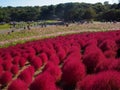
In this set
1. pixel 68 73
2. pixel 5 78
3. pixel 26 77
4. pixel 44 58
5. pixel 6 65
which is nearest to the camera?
pixel 68 73

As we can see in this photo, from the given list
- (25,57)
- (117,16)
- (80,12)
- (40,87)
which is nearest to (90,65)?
(40,87)

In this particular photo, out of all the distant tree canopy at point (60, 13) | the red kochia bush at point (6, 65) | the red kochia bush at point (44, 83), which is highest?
the red kochia bush at point (44, 83)

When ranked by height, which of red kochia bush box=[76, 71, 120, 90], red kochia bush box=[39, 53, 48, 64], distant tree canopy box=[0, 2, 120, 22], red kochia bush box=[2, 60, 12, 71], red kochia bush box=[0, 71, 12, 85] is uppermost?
red kochia bush box=[76, 71, 120, 90]

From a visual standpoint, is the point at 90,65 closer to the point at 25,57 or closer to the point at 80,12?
the point at 25,57

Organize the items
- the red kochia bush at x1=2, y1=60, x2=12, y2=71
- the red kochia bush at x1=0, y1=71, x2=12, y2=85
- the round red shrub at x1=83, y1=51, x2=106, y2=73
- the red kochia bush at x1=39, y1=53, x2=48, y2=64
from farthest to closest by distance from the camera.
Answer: the red kochia bush at x1=39, y1=53, x2=48, y2=64 → the red kochia bush at x1=2, y1=60, x2=12, y2=71 → the red kochia bush at x1=0, y1=71, x2=12, y2=85 → the round red shrub at x1=83, y1=51, x2=106, y2=73

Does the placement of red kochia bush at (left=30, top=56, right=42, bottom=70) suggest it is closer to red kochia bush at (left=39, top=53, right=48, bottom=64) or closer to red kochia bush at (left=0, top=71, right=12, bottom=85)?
red kochia bush at (left=39, top=53, right=48, bottom=64)

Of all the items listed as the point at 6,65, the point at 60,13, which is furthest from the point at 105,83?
the point at 60,13

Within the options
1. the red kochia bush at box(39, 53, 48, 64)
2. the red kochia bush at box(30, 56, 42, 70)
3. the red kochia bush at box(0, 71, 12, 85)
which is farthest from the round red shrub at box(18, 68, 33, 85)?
the red kochia bush at box(39, 53, 48, 64)

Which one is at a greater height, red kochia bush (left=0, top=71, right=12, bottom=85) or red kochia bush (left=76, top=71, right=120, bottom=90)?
red kochia bush (left=76, top=71, right=120, bottom=90)

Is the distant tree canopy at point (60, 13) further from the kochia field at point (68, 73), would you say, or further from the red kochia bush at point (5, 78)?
the red kochia bush at point (5, 78)

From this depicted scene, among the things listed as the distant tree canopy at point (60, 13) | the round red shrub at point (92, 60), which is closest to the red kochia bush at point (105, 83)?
the round red shrub at point (92, 60)

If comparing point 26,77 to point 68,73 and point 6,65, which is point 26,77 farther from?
point 6,65

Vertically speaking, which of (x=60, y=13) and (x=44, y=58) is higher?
(x=44, y=58)

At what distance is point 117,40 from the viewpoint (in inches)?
1056
